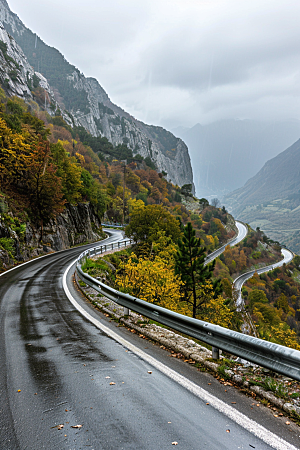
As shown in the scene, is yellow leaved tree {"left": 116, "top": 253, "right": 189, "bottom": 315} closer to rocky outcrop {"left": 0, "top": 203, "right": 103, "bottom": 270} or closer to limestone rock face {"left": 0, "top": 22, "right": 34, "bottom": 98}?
rocky outcrop {"left": 0, "top": 203, "right": 103, "bottom": 270}

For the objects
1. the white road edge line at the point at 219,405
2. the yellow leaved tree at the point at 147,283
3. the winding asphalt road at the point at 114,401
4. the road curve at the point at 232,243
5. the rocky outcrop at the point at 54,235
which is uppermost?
the rocky outcrop at the point at 54,235

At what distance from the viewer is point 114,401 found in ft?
10.1

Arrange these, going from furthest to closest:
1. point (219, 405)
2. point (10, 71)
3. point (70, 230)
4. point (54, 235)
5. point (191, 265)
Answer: point (10, 71), point (70, 230), point (54, 235), point (191, 265), point (219, 405)

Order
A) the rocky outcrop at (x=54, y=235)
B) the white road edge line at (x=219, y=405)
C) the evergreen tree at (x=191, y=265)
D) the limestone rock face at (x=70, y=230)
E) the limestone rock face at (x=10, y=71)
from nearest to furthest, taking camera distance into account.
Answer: the white road edge line at (x=219, y=405), the rocky outcrop at (x=54, y=235), the limestone rock face at (x=70, y=230), the evergreen tree at (x=191, y=265), the limestone rock face at (x=10, y=71)

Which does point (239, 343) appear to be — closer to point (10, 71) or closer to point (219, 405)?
point (219, 405)

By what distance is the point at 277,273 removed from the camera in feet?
335

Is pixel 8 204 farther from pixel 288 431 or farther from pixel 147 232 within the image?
pixel 288 431

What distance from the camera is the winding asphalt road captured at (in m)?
2.41

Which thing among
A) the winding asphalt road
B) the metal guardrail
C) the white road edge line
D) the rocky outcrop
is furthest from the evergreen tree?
the white road edge line

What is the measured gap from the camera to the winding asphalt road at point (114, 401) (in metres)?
2.41

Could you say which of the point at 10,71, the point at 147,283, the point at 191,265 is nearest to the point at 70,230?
the point at 191,265

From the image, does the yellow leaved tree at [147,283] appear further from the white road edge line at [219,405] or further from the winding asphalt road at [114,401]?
the white road edge line at [219,405]

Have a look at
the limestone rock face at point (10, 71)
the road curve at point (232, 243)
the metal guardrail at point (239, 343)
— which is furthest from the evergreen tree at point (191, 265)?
the limestone rock face at point (10, 71)

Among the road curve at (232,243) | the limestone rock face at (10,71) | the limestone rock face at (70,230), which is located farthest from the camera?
the road curve at (232,243)
